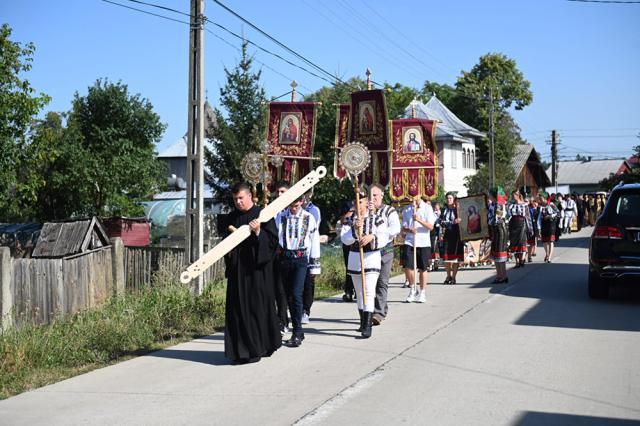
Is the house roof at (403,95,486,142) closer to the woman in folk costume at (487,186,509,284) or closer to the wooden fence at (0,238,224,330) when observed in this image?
the woman in folk costume at (487,186,509,284)

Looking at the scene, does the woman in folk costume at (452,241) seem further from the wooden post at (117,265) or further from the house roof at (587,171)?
the house roof at (587,171)

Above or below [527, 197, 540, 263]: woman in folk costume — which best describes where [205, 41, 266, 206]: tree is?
above

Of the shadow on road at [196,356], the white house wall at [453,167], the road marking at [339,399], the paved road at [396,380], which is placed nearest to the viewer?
the road marking at [339,399]

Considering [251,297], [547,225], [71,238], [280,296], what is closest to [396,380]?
[251,297]

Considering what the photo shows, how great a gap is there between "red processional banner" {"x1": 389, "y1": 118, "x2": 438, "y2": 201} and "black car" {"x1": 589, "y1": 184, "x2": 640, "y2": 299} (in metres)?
6.83

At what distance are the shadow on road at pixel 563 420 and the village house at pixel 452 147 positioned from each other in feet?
157

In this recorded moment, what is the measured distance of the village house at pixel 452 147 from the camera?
185 ft

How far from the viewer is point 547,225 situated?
23047mm

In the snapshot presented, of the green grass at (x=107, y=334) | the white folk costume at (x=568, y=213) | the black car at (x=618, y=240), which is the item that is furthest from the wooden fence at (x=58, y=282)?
the white folk costume at (x=568, y=213)

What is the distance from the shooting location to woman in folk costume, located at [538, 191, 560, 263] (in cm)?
2277

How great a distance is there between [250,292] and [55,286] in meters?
5.87

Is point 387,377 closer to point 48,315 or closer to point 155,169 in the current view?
point 48,315

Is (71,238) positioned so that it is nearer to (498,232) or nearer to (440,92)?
(498,232)

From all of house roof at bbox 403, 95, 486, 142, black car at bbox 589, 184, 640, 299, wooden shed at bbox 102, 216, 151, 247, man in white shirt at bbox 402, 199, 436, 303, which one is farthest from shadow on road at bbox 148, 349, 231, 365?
house roof at bbox 403, 95, 486, 142
